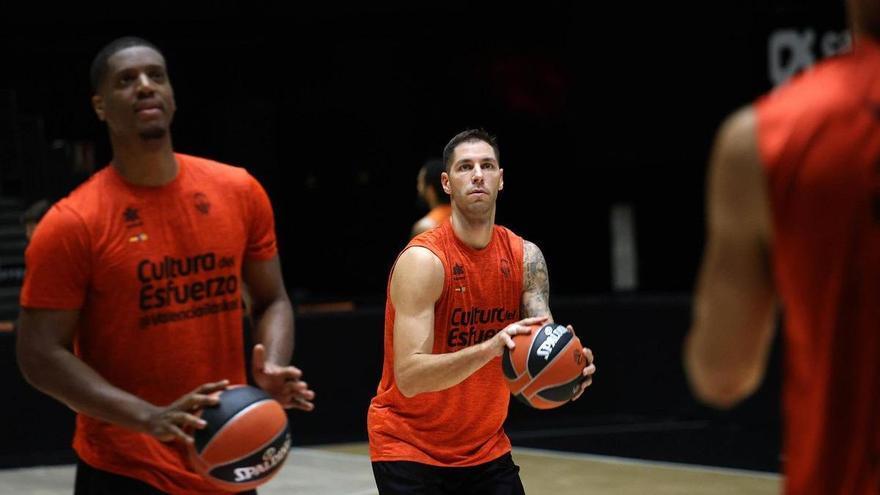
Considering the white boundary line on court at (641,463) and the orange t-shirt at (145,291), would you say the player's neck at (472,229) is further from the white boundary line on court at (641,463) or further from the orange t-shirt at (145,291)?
the white boundary line on court at (641,463)

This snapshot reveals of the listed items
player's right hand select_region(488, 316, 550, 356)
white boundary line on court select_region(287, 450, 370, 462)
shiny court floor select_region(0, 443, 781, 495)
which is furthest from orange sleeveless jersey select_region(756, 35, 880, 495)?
white boundary line on court select_region(287, 450, 370, 462)

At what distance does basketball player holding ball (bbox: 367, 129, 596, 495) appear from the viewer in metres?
4.66

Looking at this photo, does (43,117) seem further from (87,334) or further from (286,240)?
(87,334)

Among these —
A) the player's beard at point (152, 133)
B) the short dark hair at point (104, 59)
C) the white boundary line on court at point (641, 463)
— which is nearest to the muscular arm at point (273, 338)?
the player's beard at point (152, 133)

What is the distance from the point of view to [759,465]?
31.2 feet

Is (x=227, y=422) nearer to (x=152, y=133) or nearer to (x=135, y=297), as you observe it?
(x=135, y=297)

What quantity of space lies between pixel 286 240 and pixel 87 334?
44.1 ft

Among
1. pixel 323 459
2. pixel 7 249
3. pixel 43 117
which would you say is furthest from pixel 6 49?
pixel 323 459

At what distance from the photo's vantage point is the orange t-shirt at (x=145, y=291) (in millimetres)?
3471

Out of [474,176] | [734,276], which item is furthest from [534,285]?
[734,276]

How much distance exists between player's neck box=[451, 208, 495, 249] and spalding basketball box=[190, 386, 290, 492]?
1734 mm

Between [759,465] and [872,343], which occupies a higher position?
[872,343]

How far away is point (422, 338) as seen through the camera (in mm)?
4562

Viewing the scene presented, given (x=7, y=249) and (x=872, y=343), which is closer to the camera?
(x=872, y=343)
